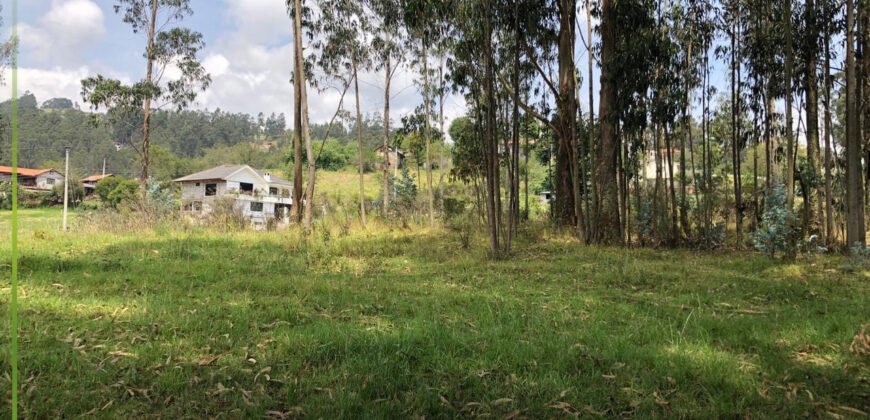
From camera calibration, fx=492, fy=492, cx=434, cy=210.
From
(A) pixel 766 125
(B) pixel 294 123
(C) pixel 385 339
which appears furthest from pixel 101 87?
(A) pixel 766 125

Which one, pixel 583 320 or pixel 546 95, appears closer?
pixel 583 320

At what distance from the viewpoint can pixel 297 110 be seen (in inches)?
579

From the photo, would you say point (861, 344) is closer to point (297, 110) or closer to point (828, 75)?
point (828, 75)

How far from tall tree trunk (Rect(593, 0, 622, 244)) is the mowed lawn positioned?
3.62 meters

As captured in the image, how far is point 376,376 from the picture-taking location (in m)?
2.77

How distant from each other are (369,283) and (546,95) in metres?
9.12

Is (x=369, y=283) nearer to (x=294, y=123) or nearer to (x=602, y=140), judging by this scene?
(x=602, y=140)

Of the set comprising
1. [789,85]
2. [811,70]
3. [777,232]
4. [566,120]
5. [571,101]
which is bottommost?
[777,232]

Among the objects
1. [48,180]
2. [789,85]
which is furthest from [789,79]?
[48,180]

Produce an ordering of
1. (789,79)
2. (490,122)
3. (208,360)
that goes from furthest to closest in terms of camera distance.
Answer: (789,79) < (490,122) < (208,360)

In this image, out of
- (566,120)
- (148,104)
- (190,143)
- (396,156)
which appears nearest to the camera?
(566,120)

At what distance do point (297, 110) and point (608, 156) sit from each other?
29.8 ft

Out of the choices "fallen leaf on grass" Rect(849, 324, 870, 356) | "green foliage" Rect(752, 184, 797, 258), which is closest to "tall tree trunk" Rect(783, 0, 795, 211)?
"green foliage" Rect(752, 184, 797, 258)

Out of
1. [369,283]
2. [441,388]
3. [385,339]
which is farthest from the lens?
[369,283]
